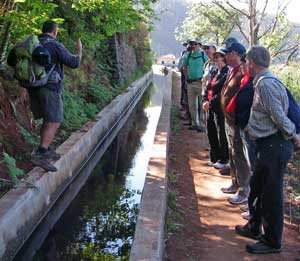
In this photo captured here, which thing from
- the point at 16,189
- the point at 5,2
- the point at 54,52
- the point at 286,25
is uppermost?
the point at 286,25

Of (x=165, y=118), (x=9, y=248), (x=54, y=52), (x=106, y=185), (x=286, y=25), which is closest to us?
(x=9, y=248)

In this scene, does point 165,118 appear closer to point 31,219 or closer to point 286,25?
point 31,219

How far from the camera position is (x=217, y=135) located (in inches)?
294

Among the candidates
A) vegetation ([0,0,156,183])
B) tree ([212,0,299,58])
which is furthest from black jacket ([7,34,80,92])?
tree ([212,0,299,58])

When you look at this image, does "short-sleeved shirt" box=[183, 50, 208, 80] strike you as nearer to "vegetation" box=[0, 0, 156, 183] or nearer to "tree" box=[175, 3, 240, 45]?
"vegetation" box=[0, 0, 156, 183]

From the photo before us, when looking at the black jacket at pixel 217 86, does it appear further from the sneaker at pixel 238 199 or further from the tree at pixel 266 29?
the tree at pixel 266 29

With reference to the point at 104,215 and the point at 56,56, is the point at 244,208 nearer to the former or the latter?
the point at 104,215

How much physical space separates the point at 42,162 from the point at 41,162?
0.01 metres

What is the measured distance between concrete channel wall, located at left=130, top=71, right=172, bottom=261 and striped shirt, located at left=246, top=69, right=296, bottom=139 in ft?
4.65

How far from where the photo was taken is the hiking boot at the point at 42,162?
6.13 metres

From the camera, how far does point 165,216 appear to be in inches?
207

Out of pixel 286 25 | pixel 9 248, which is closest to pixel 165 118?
pixel 9 248

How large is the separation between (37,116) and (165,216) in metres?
2.30

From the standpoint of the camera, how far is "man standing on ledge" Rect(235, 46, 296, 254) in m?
4.10
